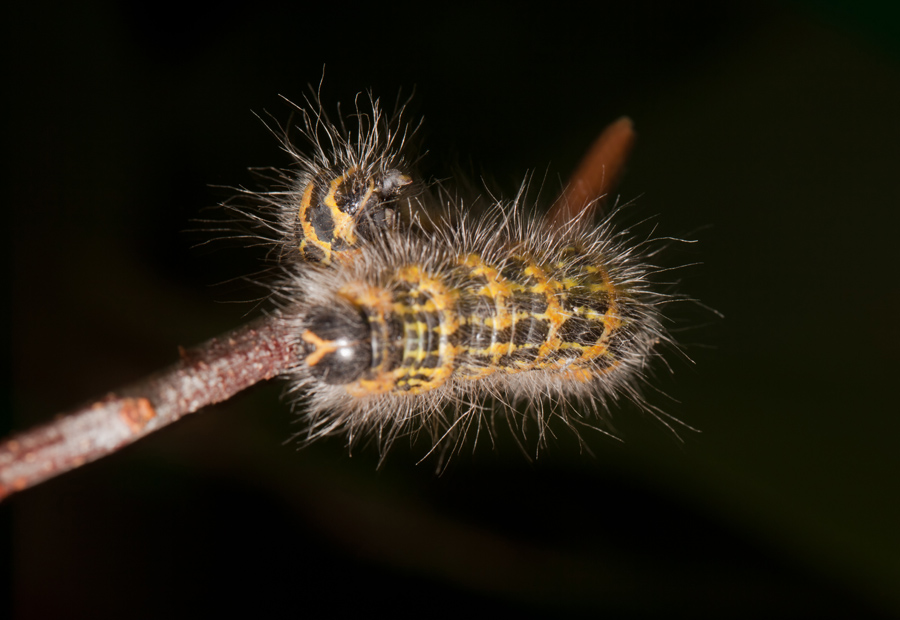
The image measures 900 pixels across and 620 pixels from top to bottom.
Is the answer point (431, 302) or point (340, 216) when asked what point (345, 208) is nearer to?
point (340, 216)

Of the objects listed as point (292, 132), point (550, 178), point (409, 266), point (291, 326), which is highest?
point (550, 178)

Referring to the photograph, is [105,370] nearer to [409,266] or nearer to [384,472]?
[384,472]

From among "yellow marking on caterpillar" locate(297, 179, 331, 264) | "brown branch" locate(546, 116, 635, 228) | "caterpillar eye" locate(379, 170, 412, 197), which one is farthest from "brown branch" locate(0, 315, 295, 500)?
"brown branch" locate(546, 116, 635, 228)

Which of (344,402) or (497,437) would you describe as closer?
(344,402)

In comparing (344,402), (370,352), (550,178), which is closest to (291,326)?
(370,352)

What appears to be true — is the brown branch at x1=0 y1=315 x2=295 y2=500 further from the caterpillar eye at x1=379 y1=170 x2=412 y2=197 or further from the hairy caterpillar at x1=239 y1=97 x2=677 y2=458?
the caterpillar eye at x1=379 y1=170 x2=412 y2=197

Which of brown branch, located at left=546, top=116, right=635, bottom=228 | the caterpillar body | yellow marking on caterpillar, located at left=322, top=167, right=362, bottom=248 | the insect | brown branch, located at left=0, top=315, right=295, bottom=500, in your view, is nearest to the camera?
brown branch, located at left=0, top=315, right=295, bottom=500

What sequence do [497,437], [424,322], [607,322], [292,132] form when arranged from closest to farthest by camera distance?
[424,322]
[607,322]
[292,132]
[497,437]
